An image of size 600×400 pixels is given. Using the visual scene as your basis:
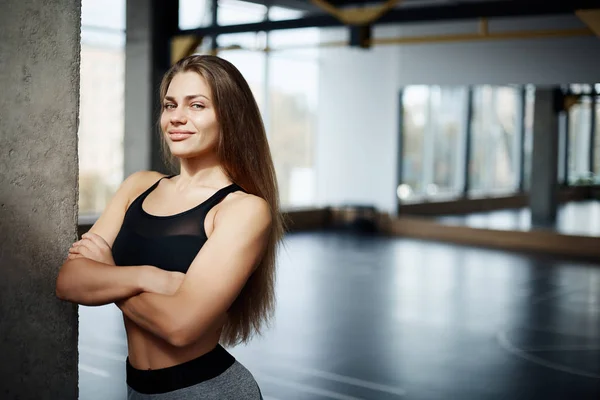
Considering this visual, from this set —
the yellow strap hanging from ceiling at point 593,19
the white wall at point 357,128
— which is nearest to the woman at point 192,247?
the yellow strap hanging from ceiling at point 593,19

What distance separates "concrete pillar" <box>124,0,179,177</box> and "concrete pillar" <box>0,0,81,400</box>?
762 centimetres

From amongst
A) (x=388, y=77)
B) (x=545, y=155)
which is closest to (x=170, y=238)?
(x=388, y=77)

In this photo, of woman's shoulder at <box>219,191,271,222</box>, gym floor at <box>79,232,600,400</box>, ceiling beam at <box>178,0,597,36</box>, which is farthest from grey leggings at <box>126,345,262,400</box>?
ceiling beam at <box>178,0,597,36</box>

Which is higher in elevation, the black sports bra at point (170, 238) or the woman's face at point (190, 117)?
the woman's face at point (190, 117)

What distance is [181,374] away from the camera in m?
1.79

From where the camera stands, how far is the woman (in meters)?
1.71

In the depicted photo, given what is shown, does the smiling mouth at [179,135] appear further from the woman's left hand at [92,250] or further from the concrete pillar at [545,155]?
the concrete pillar at [545,155]

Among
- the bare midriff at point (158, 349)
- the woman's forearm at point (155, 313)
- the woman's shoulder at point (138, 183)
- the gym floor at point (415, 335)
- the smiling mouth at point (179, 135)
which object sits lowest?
the gym floor at point (415, 335)

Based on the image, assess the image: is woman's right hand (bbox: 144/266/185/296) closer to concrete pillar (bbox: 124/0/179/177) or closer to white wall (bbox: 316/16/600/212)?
concrete pillar (bbox: 124/0/179/177)

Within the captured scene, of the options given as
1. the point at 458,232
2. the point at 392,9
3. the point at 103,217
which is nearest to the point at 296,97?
the point at 458,232

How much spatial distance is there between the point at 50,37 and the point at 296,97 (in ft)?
Answer: 41.6

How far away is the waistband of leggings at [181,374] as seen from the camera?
1.79 meters

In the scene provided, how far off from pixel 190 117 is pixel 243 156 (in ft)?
0.52

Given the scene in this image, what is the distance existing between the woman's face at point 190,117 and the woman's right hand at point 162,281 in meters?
0.28
